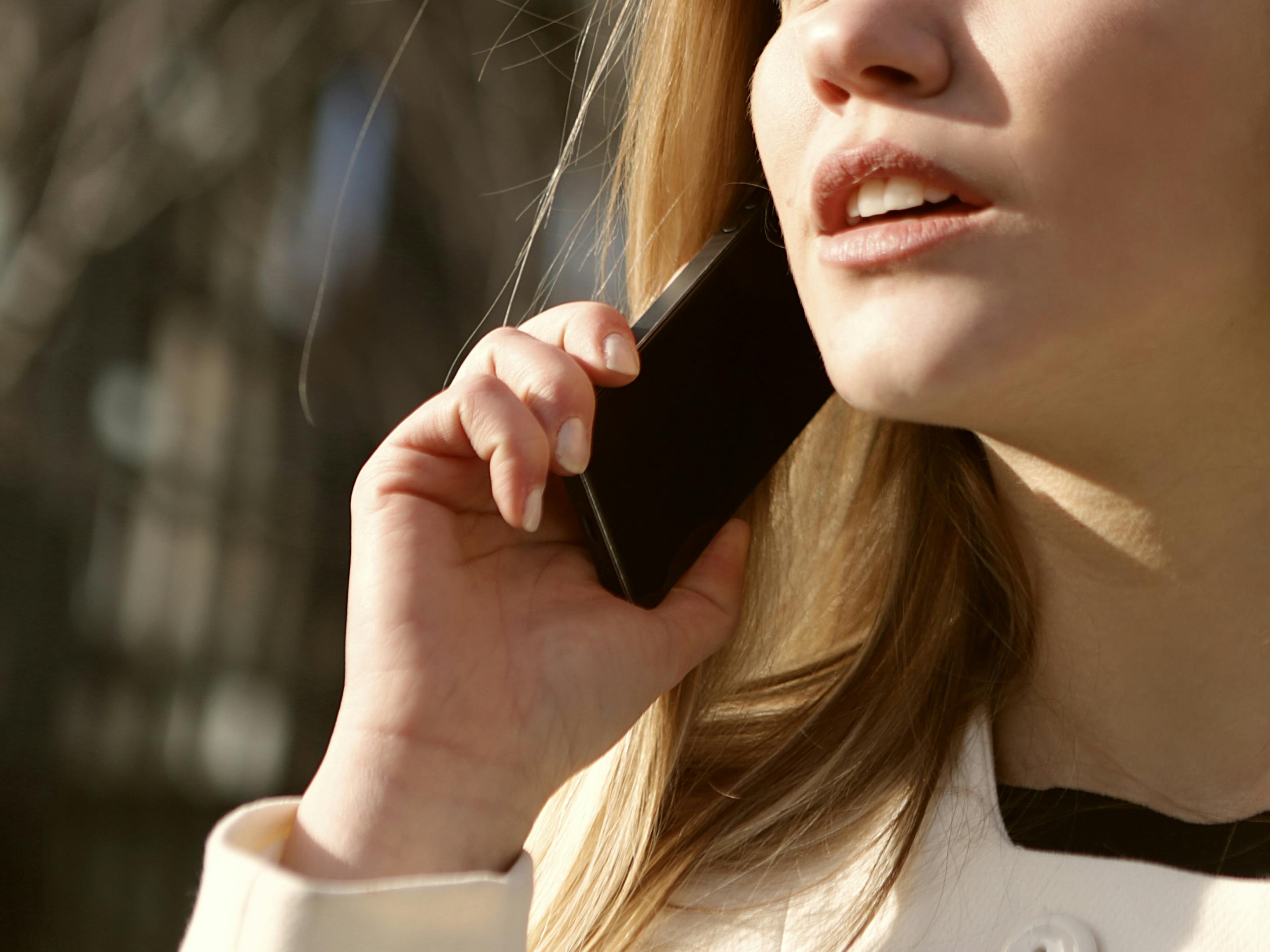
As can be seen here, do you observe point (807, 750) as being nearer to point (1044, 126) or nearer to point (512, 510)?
point (512, 510)

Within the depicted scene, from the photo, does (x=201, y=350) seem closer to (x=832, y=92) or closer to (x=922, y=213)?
(x=832, y=92)

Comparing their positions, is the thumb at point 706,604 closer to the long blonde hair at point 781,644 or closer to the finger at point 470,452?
the long blonde hair at point 781,644

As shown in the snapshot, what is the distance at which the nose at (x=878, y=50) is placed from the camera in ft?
4.11

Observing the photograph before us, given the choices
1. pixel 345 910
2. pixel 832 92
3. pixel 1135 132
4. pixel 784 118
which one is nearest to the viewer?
pixel 1135 132

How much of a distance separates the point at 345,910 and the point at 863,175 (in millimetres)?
903

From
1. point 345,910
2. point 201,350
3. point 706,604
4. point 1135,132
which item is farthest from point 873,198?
point 201,350

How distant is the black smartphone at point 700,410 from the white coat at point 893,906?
1.36ft

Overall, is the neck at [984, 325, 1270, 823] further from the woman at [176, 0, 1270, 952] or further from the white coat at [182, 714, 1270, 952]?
the white coat at [182, 714, 1270, 952]

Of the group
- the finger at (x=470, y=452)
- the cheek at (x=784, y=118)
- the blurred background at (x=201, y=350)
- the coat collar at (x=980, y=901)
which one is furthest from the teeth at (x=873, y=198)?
the blurred background at (x=201, y=350)

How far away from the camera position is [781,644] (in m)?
1.92

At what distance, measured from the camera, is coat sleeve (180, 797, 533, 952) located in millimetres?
1287

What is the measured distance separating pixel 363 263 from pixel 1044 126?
6652 mm

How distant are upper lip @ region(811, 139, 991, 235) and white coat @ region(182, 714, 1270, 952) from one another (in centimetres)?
69

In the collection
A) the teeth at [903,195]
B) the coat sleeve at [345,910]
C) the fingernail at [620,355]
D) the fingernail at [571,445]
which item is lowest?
the coat sleeve at [345,910]
